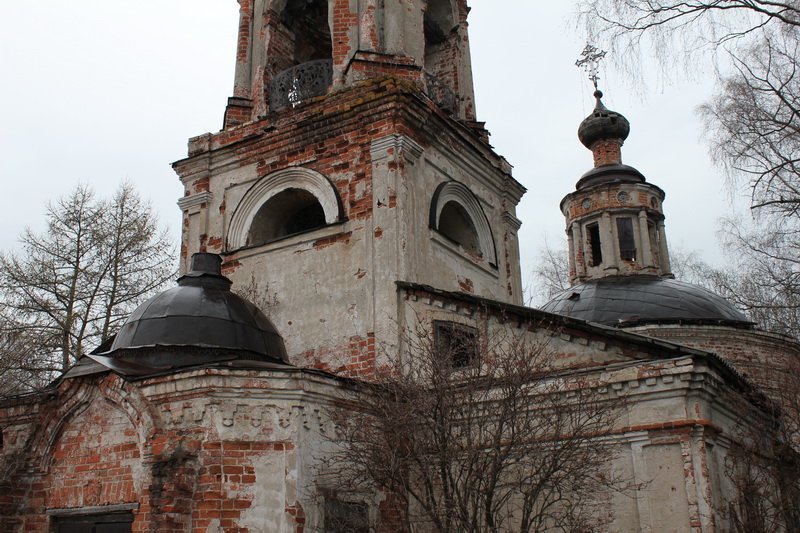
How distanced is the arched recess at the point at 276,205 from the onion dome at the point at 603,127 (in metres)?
9.98

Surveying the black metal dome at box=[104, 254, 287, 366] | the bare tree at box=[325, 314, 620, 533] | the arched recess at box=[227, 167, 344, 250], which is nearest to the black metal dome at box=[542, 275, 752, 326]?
the arched recess at box=[227, 167, 344, 250]

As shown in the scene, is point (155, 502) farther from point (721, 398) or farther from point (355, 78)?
point (355, 78)

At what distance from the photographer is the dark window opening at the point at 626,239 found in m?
18.2

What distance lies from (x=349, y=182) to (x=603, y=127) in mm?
10753

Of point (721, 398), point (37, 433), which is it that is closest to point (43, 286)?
point (37, 433)

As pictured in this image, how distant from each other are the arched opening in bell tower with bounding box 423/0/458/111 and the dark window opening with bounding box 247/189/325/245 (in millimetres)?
2931

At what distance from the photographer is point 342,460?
721cm

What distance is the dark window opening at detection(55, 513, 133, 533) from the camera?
718 centimetres

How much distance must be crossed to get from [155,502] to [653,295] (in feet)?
35.9

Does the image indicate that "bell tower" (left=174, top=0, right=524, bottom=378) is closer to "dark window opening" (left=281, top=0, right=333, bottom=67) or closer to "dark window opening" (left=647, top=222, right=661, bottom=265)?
"dark window opening" (left=281, top=0, right=333, bottom=67)

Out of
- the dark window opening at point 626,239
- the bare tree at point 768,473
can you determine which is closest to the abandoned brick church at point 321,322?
the bare tree at point 768,473

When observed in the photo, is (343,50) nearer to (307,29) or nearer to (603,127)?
(307,29)

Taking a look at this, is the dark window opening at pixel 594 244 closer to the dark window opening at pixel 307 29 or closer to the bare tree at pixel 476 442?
the dark window opening at pixel 307 29

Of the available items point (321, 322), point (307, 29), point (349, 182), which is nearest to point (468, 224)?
point (349, 182)
